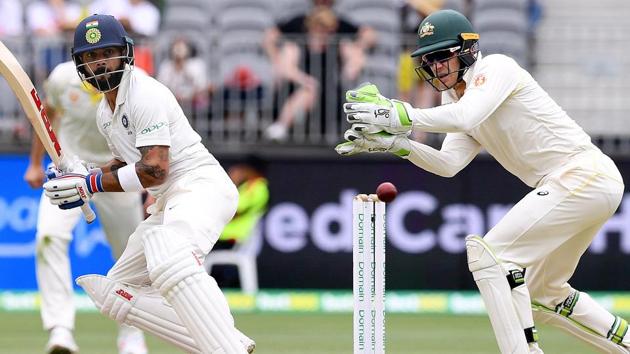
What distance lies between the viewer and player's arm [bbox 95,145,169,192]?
573cm

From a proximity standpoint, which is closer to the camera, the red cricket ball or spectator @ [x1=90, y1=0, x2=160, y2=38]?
the red cricket ball

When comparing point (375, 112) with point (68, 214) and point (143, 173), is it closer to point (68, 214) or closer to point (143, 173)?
point (143, 173)

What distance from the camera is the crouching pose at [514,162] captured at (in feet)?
19.0

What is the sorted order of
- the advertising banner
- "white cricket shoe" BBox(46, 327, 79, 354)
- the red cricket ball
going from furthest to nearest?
the advertising banner → "white cricket shoe" BBox(46, 327, 79, 354) → the red cricket ball

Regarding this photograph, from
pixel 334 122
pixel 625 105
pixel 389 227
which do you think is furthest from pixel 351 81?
pixel 625 105

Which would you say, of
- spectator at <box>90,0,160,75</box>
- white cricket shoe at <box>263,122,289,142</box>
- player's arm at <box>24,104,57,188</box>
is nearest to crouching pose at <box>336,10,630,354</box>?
player's arm at <box>24,104,57,188</box>

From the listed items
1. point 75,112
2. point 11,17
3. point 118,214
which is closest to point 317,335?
point 118,214

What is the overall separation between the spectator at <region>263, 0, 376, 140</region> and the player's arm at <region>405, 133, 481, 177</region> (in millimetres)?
5396

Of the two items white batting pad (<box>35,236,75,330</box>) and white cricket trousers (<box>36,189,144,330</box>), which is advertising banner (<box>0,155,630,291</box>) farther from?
white batting pad (<box>35,236,75,330</box>)

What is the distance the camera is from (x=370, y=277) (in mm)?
5523

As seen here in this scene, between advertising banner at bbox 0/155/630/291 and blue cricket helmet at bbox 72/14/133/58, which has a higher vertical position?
blue cricket helmet at bbox 72/14/133/58

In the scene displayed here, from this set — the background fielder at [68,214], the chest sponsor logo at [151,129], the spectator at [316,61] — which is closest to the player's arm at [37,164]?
the background fielder at [68,214]

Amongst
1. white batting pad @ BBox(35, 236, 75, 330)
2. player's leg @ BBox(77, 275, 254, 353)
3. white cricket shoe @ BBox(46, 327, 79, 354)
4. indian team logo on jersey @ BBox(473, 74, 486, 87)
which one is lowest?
white cricket shoe @ BBox(46, 327, 79, 354)

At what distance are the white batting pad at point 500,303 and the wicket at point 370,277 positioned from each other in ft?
1.95
